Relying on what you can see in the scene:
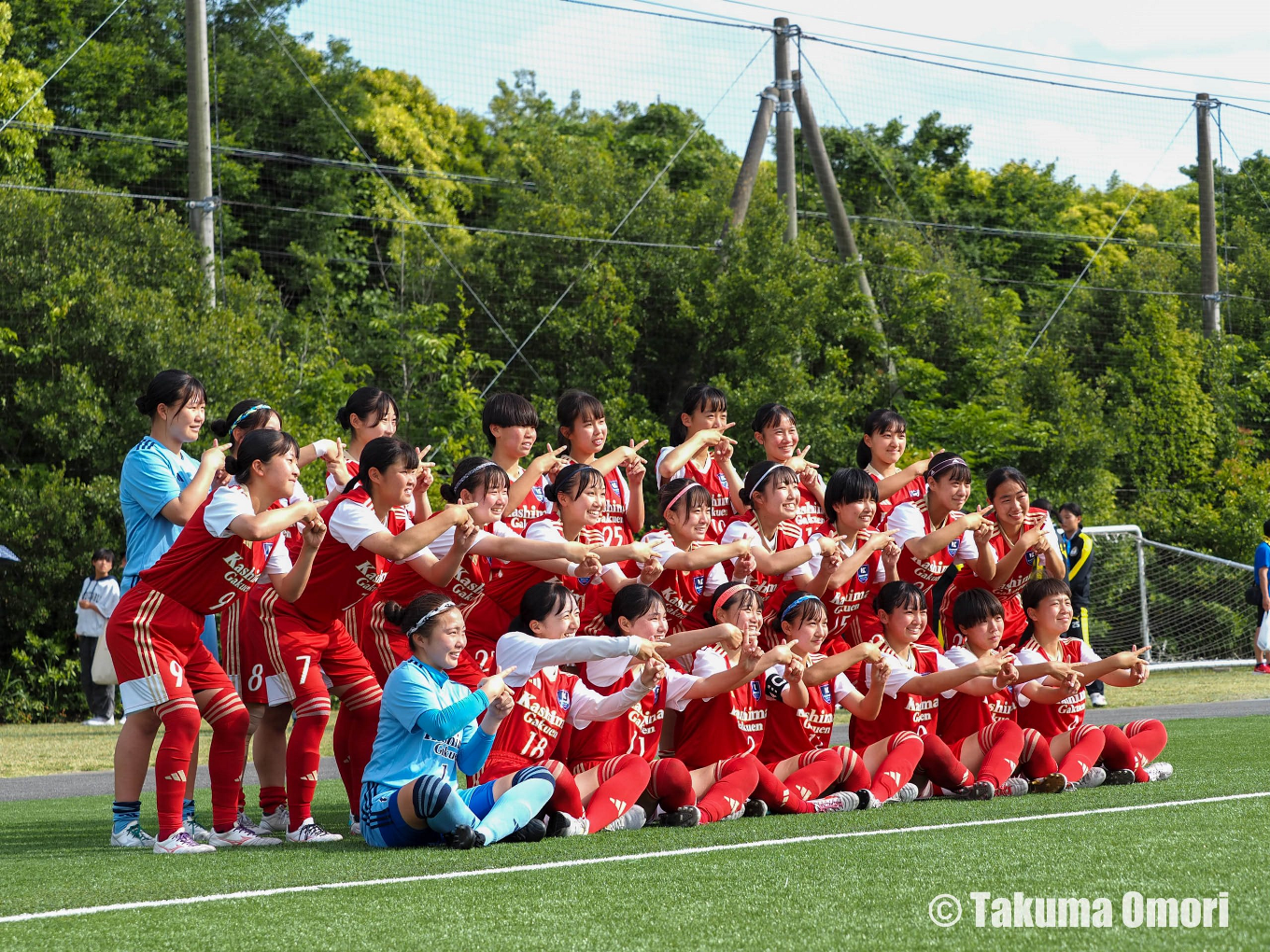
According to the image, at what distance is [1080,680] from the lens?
271 inches

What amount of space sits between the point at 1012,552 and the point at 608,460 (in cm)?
217

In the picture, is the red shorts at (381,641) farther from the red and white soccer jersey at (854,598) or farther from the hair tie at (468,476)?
the red and white soccer jersey at (854,598)

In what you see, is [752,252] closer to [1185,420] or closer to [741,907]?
[1185,420]

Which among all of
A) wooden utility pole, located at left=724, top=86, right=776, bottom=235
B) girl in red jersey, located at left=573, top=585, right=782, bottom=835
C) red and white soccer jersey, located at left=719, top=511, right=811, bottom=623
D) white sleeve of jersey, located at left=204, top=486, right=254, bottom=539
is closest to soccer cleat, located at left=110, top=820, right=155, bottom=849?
white sleeve of jersey, located at left=204, top=486, right=254, bottom=539

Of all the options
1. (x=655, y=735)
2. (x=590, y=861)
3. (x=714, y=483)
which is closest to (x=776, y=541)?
(x=714, y=483)

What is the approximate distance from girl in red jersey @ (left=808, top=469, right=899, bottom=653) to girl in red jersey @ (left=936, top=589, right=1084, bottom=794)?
1.39 feet

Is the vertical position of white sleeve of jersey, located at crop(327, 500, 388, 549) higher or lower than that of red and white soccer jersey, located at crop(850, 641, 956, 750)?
higher

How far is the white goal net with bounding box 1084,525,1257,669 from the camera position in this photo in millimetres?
18344

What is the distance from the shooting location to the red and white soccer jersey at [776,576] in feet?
22.3

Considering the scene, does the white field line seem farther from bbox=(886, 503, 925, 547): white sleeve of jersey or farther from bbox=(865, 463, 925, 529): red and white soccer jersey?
bbox=(865, 463, 925, 529): red and white soccer jersey

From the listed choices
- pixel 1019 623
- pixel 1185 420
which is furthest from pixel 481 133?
pixel 1019 623

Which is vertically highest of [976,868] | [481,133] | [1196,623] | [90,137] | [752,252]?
[481,133]

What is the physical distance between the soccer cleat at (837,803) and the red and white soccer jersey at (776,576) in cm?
97

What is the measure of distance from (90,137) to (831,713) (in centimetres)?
1530
